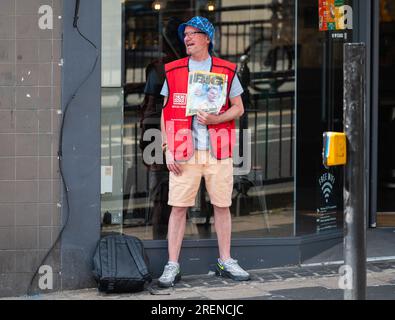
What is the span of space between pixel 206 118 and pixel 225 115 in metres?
0.19

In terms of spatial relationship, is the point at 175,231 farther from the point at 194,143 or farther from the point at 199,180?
the point at 194,143

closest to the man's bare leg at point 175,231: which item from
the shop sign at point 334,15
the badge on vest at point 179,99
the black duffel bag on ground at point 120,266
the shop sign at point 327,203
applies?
the black duffel bag on ground at point 120,266

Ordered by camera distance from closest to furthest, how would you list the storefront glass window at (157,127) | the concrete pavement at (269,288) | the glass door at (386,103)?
the concrete pavement at (269,288) < the storefront glass window at (157,127) < the glass door at (386,103)

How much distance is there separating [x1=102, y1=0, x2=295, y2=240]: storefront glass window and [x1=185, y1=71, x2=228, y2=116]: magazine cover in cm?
73

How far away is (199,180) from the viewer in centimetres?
749

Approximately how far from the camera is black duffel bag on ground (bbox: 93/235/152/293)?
7047 mm

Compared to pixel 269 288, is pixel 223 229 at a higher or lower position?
higher

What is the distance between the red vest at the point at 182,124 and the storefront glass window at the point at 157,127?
1.88ft

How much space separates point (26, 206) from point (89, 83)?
1.13m

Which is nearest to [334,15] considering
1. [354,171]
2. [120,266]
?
[120,266]

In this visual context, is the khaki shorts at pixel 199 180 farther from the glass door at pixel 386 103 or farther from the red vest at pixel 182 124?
the glass door at pixel 386 103

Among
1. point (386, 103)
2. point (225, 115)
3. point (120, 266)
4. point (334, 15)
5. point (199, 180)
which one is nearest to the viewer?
point (120, 266)

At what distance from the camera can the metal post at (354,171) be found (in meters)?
4.87

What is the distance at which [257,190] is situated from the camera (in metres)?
8.52
